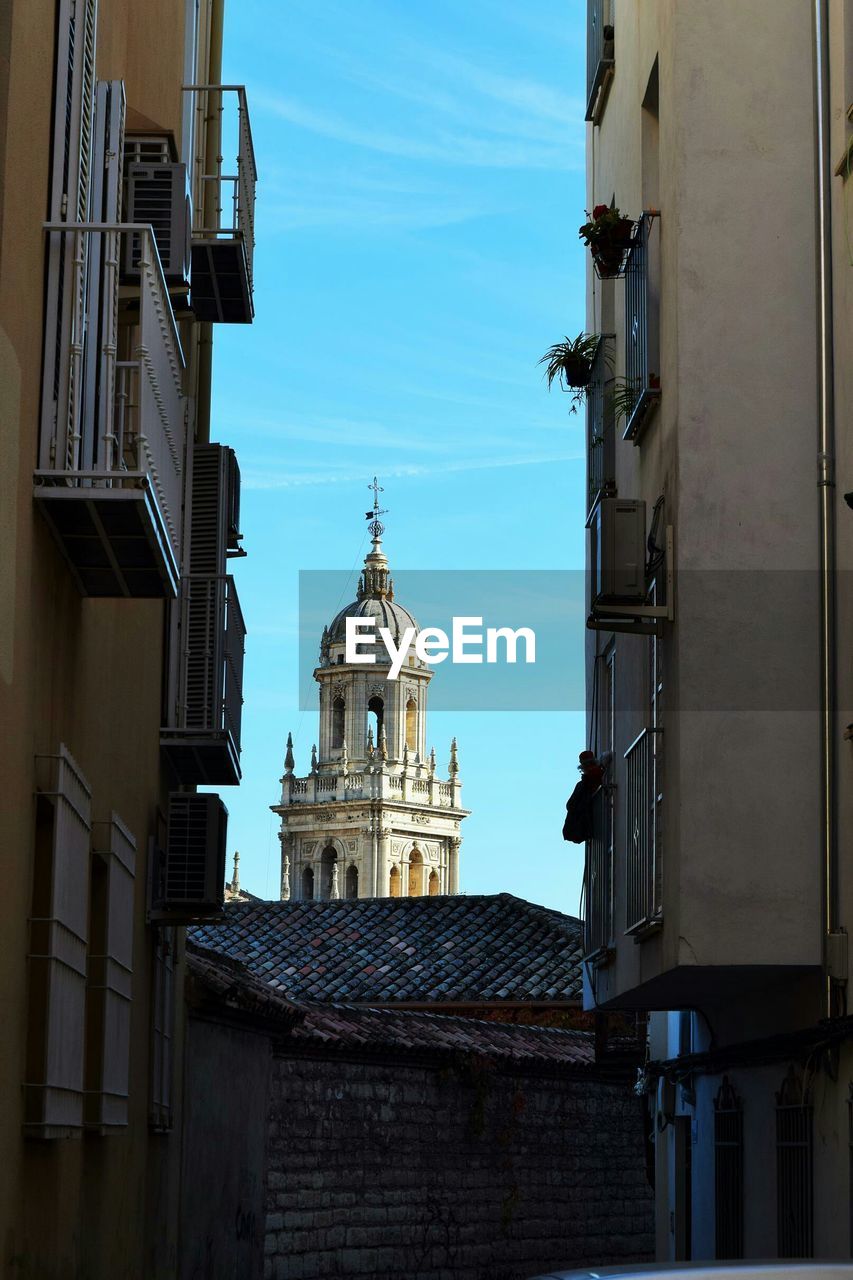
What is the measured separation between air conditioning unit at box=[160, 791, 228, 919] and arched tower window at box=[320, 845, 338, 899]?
11089 centimetres

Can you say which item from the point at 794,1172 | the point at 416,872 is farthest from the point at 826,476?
the point at 416,872

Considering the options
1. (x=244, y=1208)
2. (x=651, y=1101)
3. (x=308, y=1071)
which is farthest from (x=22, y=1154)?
(x=651, y=1101)

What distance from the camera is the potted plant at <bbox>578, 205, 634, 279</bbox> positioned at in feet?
40.6

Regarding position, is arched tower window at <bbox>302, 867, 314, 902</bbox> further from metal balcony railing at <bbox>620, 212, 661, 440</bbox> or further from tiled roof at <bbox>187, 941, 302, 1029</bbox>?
metal balcony railing at <bbox>620, 212, 661, 440</bbox>

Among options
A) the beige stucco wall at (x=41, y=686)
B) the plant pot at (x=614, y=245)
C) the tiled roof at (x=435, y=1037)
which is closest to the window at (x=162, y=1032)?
the beige stucco wall at (x=41, y=686)

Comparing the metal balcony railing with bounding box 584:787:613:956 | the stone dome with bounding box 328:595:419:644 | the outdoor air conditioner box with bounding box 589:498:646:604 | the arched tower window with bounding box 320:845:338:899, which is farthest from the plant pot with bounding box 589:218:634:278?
the arched tower window with bounding box 320:845:338:899

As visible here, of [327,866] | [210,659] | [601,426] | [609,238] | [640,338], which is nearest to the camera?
[640,338]

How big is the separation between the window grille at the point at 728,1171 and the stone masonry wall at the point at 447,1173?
4769 millimetres

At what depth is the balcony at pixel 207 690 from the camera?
43.9 feet

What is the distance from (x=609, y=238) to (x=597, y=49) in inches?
153

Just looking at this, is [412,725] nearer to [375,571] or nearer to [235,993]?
[375,571]

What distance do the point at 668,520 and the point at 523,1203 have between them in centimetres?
1263

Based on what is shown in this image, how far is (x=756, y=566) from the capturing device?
10383 millimetres

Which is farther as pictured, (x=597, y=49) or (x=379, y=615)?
Result: (x=379, y=615)
